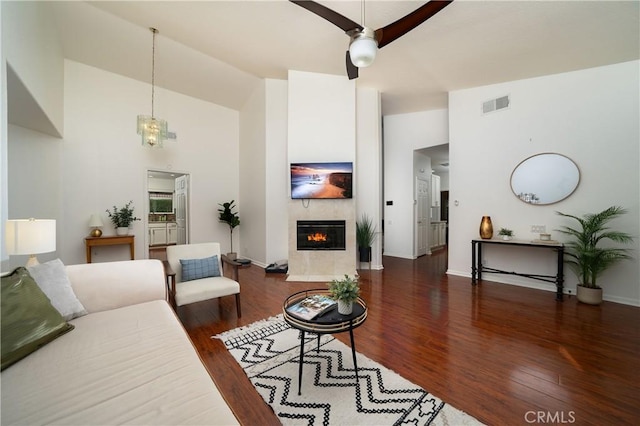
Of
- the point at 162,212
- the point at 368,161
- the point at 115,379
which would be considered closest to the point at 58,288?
the point at 115,379

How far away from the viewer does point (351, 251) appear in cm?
444

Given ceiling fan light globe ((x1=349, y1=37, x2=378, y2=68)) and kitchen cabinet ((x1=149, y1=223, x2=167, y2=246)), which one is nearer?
ceiling fan light globe ((x1=349, y1=37, x2=378, y2=68))

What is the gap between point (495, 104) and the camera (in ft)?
13.4

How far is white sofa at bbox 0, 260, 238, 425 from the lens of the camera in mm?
907

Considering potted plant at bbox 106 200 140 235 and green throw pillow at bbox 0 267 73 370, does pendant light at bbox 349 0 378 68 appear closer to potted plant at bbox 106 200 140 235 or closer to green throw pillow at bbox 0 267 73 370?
green throw pillow at bbox 0 267 73 370

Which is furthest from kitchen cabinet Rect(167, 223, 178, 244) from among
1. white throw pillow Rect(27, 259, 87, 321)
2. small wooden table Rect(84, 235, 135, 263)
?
white throw pillow Rect(27, 259, 87, 321)

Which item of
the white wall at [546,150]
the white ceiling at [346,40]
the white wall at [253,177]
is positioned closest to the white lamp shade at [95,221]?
the white wall at [253,177]

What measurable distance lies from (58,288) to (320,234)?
3344 mm

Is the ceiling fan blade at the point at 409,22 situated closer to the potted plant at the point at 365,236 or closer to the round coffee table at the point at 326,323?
the round coffee table at the point at 326,323

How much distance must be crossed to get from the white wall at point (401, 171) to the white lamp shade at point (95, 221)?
6090 mm

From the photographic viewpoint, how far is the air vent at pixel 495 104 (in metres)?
4.00

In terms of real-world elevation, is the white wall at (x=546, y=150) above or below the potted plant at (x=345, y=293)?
above

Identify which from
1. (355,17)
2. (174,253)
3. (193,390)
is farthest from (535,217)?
(174,253)

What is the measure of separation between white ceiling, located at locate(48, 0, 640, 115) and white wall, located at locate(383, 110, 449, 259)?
822 mm
